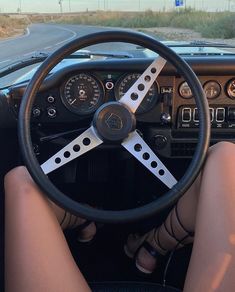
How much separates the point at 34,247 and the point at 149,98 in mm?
1183

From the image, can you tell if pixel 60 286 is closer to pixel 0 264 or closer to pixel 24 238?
pixel 24 238

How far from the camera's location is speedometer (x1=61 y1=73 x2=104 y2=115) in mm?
2742

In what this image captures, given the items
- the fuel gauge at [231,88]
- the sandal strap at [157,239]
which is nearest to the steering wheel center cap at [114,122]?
the sandal strap at [157,239]

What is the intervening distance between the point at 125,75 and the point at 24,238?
116 centimetres

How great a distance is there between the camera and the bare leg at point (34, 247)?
5.69 ft

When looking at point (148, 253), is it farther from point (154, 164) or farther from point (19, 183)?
point (19, 183)

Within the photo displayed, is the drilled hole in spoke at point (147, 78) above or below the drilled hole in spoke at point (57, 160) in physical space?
above

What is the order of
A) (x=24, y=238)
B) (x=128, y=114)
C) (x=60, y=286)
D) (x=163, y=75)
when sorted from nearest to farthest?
(x=60, y=286)
(x=24, y=238)
(x=128, y=114)
(x=163, y=75)

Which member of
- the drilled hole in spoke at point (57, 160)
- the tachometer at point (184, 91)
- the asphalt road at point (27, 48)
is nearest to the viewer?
the drilled hole in spoke at point (57, 160)

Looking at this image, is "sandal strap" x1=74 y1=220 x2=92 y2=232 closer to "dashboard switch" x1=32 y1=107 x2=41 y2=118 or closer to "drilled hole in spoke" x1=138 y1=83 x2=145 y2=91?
"dashboard switch" x1=32 y1=107 x2=41 y2=118

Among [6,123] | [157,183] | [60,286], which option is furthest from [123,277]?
[60,286]

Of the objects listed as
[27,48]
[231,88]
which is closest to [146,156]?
[231,88]

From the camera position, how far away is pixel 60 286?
5.59 ft

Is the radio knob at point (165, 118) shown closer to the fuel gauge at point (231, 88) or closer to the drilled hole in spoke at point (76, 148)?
the fuel gauge at point (231, 88)
